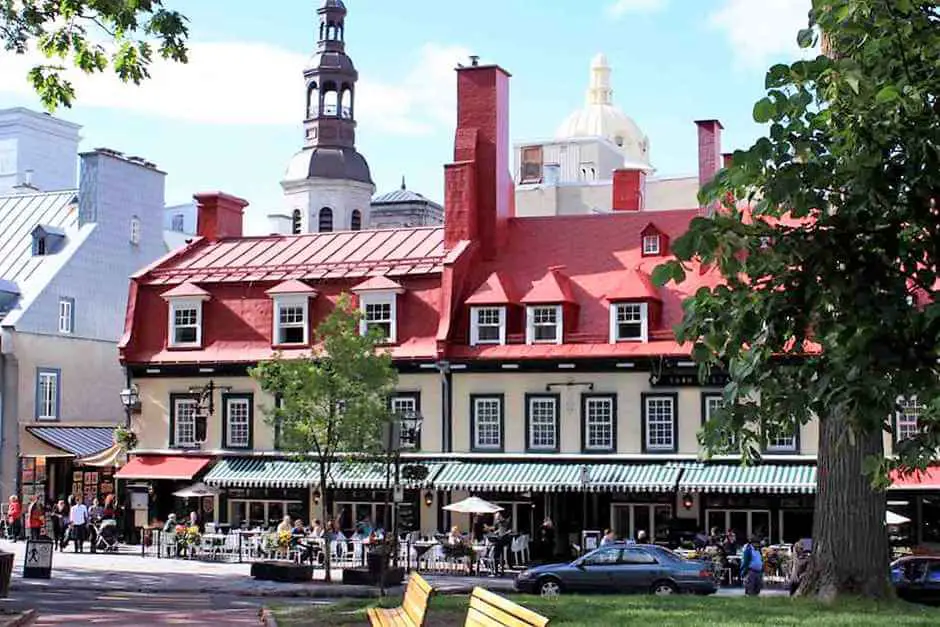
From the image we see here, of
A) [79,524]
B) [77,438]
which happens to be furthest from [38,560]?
[77,438]

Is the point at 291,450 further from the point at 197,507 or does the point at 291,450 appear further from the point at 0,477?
the point at 0,477

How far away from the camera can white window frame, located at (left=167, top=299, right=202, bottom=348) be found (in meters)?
45.4

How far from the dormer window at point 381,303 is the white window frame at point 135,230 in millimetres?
15977

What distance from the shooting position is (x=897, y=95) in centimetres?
887

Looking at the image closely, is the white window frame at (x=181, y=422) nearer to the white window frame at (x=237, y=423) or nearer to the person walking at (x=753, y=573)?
the white window frame at (x=237, y=423)

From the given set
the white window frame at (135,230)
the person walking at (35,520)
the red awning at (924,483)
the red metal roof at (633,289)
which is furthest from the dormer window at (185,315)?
the red awning at (924,483)

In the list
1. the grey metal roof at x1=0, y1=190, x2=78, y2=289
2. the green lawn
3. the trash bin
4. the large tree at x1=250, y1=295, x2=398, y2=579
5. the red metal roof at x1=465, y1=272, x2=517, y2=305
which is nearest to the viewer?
the green lawn

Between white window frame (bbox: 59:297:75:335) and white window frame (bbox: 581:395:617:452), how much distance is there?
68.6 feet

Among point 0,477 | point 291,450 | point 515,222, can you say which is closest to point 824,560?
point 291,450

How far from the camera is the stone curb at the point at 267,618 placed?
18.0 meters

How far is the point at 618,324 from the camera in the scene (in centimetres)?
4081

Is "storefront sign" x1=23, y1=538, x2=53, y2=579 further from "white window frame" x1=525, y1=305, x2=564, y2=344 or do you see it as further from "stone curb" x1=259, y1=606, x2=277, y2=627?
"white window frame" x1=525, y1=305, x2=564, y2=344

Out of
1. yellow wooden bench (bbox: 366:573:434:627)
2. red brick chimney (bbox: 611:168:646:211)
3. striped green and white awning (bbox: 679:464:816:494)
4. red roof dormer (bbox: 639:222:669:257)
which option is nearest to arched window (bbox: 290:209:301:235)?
red brick chimney (bbox: 611:168:646:211)

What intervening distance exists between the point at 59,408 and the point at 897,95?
45764 mm
